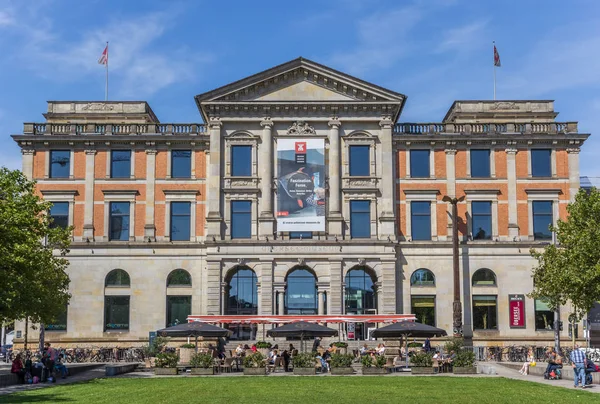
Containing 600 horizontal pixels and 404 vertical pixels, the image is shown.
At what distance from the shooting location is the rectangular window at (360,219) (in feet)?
203

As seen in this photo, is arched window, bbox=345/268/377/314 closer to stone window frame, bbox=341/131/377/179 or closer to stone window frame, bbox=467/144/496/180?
stone window frame, bbox=341/131/377/179

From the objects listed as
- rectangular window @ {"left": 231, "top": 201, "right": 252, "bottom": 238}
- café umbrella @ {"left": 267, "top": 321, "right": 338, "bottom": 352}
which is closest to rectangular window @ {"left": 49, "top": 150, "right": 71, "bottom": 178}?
rectangular window @ {"left": 231, "top": 201, "right": 252, "bottom": 238}

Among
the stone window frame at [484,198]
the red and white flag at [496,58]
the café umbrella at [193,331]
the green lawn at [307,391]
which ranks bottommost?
the green lawn at [307,391]

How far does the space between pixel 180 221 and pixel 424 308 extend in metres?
19.3

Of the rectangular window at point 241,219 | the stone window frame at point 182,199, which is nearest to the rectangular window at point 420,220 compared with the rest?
the rectangular window at point 241,219

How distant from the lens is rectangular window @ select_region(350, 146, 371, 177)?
206 ft

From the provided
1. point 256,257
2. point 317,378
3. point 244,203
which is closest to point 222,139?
point 244,203

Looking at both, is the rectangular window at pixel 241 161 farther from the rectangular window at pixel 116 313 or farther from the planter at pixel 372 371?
the planter at pixel 372 371

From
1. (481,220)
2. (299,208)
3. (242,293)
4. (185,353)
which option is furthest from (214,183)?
(481,220)

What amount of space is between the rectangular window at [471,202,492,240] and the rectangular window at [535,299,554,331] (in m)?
6.10

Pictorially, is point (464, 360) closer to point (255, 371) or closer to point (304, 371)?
point (304, 371)

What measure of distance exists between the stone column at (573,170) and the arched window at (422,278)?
1223cm

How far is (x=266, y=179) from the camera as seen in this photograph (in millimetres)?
62031

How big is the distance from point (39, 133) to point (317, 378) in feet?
116
